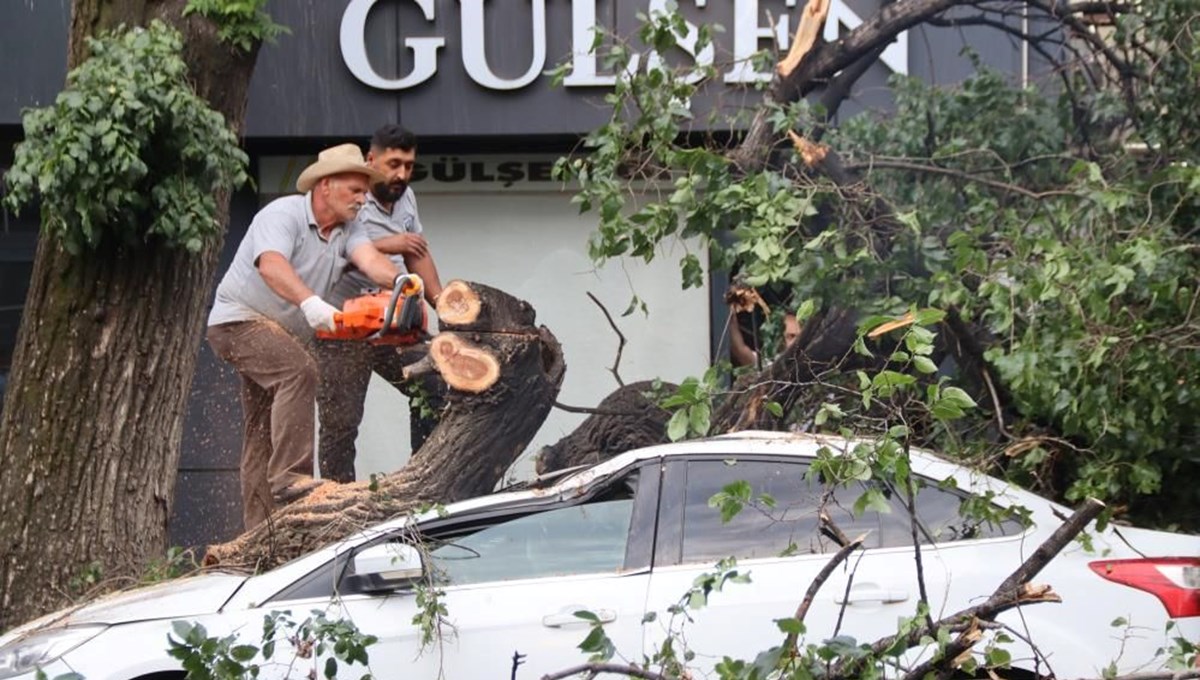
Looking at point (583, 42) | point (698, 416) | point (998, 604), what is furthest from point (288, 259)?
point (998, 604)

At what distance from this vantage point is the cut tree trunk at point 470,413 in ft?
23.4

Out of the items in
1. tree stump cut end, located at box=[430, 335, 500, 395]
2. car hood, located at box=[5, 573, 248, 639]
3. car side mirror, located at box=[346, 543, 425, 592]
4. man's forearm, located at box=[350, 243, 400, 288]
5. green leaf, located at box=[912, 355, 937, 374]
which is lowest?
car hood, located at box=[5, 573, 248, 639]

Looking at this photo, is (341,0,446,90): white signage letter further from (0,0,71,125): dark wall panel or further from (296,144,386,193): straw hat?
(0,0,71,125): dark wall panel

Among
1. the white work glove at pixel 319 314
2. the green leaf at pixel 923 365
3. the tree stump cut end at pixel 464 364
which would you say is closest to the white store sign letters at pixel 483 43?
the white work glove at pixel 319 314

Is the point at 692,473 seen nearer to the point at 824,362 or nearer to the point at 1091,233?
the point at 824,362

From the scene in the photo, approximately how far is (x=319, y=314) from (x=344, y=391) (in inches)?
30.1

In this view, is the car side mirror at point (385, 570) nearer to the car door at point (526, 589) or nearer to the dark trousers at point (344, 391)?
the car door at point (526, 589)

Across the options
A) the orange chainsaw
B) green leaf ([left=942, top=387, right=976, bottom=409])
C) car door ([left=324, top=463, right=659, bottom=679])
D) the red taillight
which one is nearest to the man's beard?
the orange chainsaw

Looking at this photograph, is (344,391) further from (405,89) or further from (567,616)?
(567,616)

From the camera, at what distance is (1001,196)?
29.3 ft

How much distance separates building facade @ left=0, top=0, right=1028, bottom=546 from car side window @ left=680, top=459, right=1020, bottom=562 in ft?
16.0

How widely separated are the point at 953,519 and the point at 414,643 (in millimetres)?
1839

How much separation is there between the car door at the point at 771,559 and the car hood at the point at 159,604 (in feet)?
5.04

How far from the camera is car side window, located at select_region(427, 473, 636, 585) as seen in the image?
5641mm
